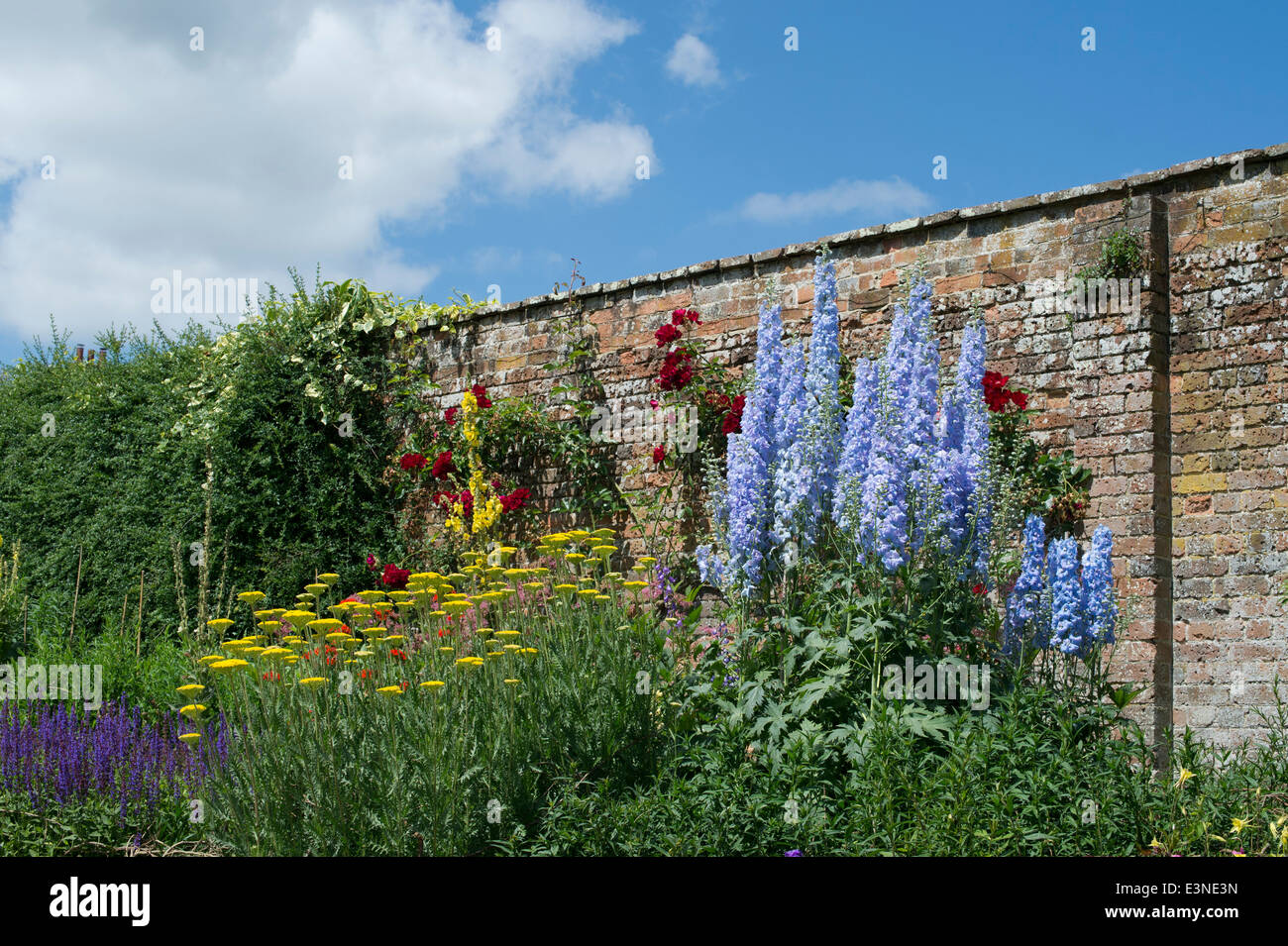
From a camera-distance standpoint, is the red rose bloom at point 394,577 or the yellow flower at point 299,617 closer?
the yellow flower at point 299,617

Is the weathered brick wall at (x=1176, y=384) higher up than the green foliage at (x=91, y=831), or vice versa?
the weathered brick wall at (x=1176, y=384)

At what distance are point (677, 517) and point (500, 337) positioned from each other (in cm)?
251

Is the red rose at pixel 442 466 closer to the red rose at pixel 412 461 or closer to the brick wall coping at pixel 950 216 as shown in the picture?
the red rose at pixel 412 461

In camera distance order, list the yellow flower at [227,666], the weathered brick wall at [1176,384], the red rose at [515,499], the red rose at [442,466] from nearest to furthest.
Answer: the yellow flower at [227,666]
the weathered brick wall at [1176,384]
the red rose at [515,499]
the red rose at [442,466]

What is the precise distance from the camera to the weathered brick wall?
5.63 metres

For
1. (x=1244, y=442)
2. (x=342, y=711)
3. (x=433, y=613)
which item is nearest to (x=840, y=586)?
(x=433, y=613)

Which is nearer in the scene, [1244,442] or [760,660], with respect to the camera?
[760,660]

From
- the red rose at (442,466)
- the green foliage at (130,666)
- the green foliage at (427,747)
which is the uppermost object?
the red rose at (442,466)

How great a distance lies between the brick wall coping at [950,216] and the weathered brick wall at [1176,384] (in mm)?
13

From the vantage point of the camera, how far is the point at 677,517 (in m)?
7.57

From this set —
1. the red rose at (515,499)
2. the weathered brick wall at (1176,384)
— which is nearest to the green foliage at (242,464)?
the red rose at (515,499)

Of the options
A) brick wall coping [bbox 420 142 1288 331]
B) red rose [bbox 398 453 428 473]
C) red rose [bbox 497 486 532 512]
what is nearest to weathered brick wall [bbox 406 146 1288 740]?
brick wall coping [bbox 420 142 1288 331]

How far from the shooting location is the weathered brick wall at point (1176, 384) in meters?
5.63
